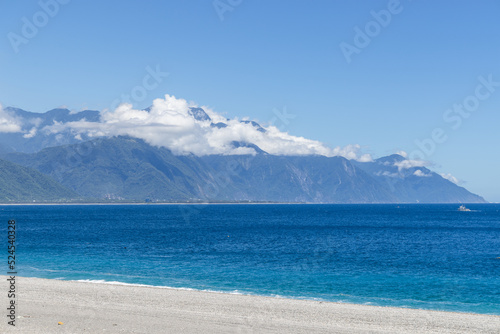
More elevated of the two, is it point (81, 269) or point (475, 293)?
point (81, 269)

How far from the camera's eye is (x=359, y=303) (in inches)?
1572

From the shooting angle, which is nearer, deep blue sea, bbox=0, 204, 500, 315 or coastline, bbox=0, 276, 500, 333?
coastline, bbox=0, 276, 500, 333

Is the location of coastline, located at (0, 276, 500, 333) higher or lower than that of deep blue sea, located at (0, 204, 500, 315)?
lower

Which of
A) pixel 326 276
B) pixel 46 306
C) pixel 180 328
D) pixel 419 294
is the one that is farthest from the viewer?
pixel 326 276

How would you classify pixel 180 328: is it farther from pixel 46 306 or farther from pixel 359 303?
pixel 359 303

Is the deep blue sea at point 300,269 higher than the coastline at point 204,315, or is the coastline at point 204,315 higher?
the deep blue sea at point 300,269

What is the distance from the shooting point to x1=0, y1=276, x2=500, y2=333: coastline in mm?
28359

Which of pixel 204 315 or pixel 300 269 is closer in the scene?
pixel 204 315

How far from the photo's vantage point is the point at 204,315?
3156 centimetres

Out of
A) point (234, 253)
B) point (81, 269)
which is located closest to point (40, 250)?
point (81, 269)

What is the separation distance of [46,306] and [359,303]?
82.6 ft

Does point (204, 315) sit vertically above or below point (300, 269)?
below

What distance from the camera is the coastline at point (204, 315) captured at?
28.4m

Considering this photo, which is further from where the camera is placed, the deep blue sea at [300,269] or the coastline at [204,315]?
the deep blue sea at [300,269]
